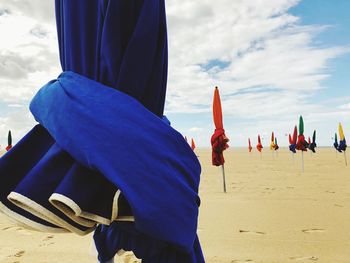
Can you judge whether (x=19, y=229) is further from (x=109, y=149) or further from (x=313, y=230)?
(x=109, y=149)

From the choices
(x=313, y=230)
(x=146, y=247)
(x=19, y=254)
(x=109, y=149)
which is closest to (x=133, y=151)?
(x=109, y=149)

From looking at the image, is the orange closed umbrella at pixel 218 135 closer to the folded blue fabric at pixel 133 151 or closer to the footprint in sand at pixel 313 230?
the footprint in sand at pixel 313 230

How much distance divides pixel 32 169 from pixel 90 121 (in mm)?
216

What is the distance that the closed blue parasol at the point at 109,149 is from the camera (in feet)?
2.64

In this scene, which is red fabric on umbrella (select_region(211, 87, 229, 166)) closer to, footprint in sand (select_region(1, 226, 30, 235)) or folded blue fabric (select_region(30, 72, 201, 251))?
footprint in sand (select_region(1, 226, 30, 235))

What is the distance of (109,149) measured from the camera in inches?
31.8

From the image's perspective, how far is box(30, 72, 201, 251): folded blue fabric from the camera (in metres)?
0.79

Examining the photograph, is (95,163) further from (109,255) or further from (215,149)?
(215,149)

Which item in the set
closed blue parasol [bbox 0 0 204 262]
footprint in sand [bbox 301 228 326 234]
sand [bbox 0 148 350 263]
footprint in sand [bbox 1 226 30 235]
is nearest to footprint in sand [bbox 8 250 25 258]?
sand [bbox 0 148 350 263]

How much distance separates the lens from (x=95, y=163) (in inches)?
31.4

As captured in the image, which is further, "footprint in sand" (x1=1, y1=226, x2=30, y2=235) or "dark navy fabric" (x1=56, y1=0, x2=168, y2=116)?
"footprint in sand" (x1=1, y1=226, x2=30, y2=235)

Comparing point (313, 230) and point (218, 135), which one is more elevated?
point (218, 135)

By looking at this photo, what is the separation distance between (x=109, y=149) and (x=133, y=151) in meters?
0.06

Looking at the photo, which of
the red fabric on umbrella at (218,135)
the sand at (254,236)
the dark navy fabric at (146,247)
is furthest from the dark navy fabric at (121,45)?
the red fabric on umbrella at (218,135)
